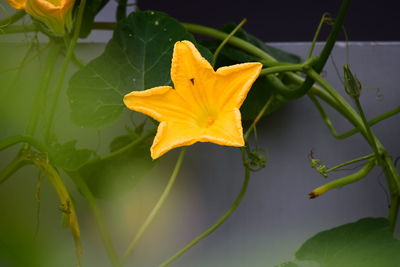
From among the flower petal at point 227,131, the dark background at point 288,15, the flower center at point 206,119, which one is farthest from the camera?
the dark background at point 288,15

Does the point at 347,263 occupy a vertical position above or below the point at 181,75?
below

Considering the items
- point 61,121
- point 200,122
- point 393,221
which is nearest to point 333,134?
point 393,221

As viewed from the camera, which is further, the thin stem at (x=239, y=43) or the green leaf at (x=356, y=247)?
the thin stem at (x=239, y=43)

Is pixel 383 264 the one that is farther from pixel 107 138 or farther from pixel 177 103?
pixel 107 138

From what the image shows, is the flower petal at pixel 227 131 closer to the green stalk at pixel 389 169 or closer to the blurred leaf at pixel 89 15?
the green stalk at pixel 389 169

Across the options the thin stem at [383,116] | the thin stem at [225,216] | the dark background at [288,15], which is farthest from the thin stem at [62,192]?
the dark background at [288,15]

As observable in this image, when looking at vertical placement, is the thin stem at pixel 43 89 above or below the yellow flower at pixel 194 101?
below

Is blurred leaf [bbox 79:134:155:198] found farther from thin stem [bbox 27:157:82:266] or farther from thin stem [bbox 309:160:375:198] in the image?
thin stem [bbox 309:160:375:198]
